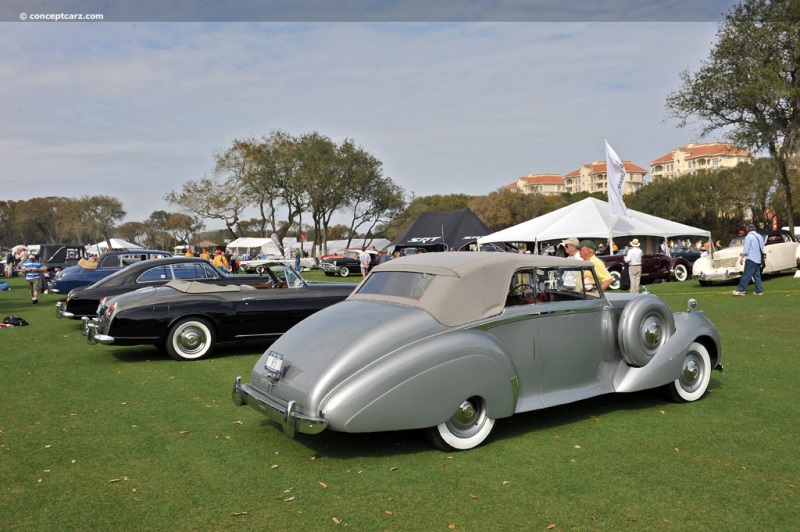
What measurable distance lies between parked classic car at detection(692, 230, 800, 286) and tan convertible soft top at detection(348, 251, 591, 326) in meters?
16.0

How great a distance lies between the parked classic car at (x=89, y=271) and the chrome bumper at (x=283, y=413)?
1185cm

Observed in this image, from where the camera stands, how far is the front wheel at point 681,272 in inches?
940

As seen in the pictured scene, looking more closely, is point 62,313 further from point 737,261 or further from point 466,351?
point 737,261

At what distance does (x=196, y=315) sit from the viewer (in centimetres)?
904

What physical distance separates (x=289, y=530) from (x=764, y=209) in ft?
220

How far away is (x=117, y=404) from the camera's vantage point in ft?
21.5

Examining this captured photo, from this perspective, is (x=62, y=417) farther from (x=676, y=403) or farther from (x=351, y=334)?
(x=676, y=403)

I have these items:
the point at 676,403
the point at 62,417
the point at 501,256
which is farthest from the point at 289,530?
the point at 676,403

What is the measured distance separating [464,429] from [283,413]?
56.1 inches

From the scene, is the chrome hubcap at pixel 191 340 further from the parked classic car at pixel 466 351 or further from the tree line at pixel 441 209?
the tree line at pixel 441 209

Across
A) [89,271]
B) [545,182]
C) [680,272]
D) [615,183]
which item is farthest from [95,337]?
[545,182]

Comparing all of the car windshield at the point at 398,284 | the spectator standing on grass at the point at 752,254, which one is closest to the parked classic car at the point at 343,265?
the spectator standing on grass at the point at 752,254
